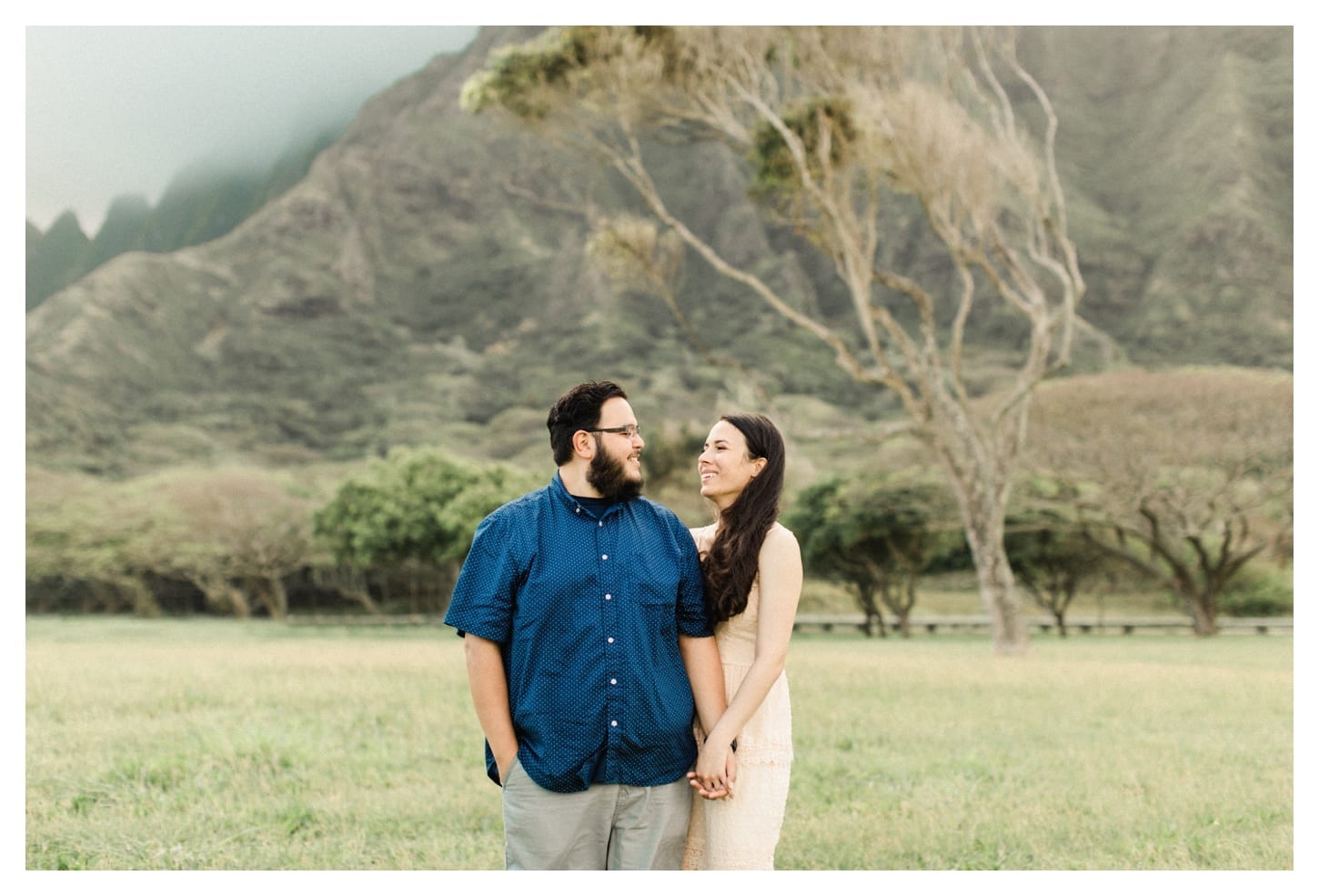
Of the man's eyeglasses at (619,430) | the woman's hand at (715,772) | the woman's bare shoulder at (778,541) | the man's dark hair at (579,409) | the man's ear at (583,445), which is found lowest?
the woman's hand at (715,772)

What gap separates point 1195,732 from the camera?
6711mm

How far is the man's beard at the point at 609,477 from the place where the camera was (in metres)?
2.45

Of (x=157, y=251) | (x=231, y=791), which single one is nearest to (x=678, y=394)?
(x=157, y=251)

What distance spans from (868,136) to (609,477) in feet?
34.1

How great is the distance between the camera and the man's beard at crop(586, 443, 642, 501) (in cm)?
245

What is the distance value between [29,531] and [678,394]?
21.1 metres

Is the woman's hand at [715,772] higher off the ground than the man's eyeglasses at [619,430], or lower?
lower

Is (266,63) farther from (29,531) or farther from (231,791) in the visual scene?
(231,791)

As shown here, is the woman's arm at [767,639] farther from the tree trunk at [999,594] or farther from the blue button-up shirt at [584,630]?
the tree trunk at [999,594]

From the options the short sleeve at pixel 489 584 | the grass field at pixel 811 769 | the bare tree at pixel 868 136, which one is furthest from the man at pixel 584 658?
the bare tree at pixel 868 136

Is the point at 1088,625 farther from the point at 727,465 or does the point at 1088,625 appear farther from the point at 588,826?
the point at 588,826

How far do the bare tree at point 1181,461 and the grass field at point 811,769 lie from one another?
19.4ft

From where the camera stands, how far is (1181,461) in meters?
15.9

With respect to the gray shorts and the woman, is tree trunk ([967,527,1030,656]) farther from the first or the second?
the gray shorts
